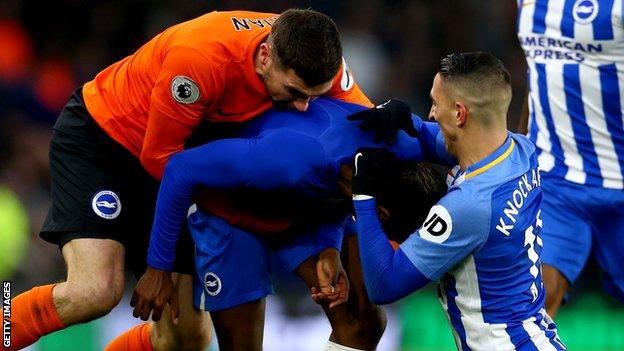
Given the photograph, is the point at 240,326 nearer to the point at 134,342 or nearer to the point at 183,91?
the point at 134,342

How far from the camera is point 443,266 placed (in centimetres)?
467

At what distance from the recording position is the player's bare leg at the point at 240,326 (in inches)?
221

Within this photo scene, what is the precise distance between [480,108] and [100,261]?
1855 millimetres

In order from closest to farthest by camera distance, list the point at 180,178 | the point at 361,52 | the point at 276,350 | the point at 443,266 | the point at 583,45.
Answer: the point at 443,266
the point at 180,178
the point at 583,45
the point at 276,350
the point at 361,52

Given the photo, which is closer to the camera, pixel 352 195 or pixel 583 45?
pixel 352 195

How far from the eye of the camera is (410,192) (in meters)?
4.89

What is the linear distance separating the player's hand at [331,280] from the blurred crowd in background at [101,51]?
3.71 m

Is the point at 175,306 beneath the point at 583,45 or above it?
beneath

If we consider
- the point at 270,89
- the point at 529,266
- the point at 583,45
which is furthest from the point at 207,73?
the point at 583,45

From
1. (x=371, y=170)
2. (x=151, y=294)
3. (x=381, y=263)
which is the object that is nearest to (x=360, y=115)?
(x=371, y=170)

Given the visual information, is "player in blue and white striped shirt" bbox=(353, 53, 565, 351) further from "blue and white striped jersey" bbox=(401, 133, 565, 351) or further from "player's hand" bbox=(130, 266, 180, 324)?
"player's hand" bbox=(130, 266, 180, 324)

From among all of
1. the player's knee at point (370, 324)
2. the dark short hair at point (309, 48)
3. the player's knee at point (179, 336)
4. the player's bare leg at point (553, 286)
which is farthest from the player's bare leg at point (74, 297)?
the player's bare leg at point (553, 286)

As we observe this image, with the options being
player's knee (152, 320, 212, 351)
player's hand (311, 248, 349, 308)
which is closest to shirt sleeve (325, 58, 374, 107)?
player's hand (311, 248, 349, 308)

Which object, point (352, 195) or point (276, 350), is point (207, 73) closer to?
point (352, 195)
